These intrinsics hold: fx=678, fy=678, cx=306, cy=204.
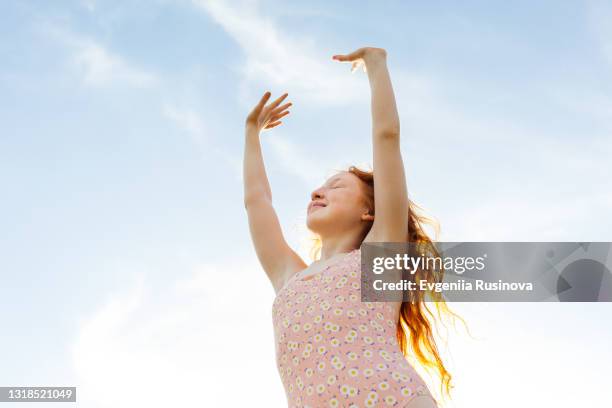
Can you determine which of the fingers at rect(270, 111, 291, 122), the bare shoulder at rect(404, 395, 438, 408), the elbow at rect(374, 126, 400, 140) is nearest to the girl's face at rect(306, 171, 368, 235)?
the elbow at rect(374, 126, 400, 140)

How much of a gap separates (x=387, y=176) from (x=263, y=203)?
3.26ft

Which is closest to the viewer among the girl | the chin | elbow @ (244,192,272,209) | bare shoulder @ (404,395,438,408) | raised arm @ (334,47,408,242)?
bare shoulder @ (404,395,438,408)

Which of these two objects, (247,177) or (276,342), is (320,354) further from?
(247,177)

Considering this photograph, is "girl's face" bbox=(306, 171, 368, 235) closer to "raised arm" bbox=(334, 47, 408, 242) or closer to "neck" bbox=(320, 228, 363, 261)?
"neck" bbox=(320, 228, 363, 261)

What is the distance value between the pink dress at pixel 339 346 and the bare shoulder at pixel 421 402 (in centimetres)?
2

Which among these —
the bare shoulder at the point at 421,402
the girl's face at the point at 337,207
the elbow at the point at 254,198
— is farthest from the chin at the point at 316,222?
the bare shoulder at the point at 421,402

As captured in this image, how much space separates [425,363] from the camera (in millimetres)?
3705

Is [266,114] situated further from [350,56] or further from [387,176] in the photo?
[387,176]

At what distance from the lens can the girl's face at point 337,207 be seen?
372cm

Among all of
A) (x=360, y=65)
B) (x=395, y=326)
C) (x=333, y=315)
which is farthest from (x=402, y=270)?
(x=360, y=65)

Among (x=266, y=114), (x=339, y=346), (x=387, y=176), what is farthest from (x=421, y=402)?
(x=266, y=114)

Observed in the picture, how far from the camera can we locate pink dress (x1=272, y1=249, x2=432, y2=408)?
2.82m

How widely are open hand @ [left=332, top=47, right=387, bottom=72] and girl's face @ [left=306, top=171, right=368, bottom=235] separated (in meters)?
0.67

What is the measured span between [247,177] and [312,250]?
68 centimetres
